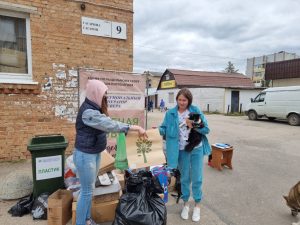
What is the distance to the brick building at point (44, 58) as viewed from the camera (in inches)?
195

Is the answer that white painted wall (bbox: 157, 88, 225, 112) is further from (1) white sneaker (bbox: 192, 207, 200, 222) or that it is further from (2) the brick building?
(1) white sneaker (bbox: 192, 207, 200, 222)

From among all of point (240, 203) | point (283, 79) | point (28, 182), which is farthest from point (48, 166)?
point (283, 79)

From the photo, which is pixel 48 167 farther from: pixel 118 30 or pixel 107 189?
pixel 118 30

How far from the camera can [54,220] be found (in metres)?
2.72

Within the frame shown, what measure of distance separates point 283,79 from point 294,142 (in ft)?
53.3

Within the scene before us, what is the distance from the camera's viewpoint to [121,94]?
15.4ft

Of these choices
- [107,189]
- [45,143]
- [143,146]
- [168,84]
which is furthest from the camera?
[168,84]

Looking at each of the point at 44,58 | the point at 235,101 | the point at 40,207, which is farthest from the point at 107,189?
the point at 235,101

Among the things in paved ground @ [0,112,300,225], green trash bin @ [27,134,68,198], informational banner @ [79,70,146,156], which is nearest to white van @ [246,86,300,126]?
paved ground @ [0,112,300,225]

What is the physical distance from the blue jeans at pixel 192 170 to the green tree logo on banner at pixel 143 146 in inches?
21.0

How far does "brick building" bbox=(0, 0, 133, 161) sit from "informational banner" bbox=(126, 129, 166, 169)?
10.5 ft

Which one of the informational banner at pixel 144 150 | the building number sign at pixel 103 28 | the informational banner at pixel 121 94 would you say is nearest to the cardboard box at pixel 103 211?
the informational banner at pixel 144 150

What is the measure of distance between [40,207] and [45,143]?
898mm

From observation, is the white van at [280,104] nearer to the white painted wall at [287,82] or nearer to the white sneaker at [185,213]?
the white painted wall at [287,82]
